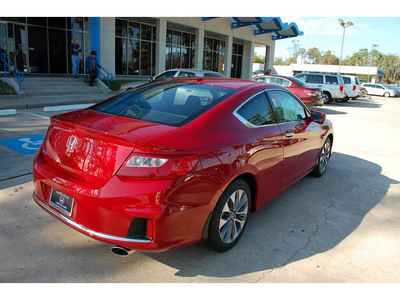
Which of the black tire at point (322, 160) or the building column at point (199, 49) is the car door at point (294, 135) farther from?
the building column at point (199, 49)

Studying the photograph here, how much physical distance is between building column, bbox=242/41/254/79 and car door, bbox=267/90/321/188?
29098mm

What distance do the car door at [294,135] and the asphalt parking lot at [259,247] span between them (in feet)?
1.55

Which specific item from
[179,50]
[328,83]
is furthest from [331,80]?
[179,50]

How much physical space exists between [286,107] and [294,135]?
0.42 meters

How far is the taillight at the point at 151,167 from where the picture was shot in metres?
2.45

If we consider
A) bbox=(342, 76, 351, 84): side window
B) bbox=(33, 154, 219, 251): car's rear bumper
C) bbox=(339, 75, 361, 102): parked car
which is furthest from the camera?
bbox=(342, 76, 351, 84): side window

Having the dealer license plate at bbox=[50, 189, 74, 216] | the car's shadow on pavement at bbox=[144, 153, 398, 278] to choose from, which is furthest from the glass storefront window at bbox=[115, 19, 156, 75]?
the dealer license plate at bbox=[50, 189, 74, 216]

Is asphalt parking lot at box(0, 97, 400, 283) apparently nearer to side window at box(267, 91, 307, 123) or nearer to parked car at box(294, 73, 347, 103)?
side window at box(267, 91, 307, 123)

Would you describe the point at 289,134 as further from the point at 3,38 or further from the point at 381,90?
the point at 381,90

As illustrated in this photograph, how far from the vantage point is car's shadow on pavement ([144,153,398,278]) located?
9.75ft

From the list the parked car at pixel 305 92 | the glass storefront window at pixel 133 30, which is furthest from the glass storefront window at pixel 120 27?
the parked car at pixel 305 92

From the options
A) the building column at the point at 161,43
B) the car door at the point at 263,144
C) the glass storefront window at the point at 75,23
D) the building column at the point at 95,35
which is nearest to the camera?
the car door at the point at 263,144
